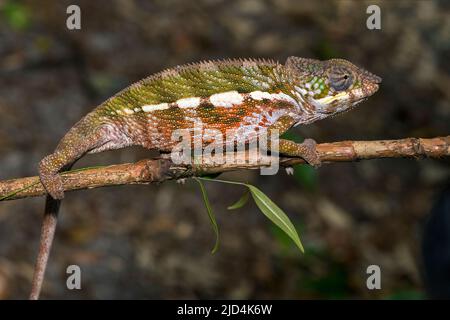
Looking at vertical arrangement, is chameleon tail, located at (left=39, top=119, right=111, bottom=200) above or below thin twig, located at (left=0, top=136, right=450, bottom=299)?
above

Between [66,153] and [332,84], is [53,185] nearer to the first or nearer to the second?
[66,153]

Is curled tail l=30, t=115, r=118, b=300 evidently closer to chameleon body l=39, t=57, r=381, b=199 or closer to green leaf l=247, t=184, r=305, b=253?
chameleon body l=39, t=57, r=381, b=199

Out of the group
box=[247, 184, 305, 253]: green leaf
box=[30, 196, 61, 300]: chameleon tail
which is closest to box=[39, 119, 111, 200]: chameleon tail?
box=[30, 196, 61, 300]: chameleon tail

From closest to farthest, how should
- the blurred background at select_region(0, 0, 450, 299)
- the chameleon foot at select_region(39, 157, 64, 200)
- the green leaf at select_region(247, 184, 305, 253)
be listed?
1. the green leaf at select_region(247, 184, 305, 253)
2. the chameleon foot at select_region(39, 157, 64, 200)
3. the blurred background at select_region(0, 0, 450, 299)

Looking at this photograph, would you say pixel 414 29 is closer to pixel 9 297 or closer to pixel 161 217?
pixel 161 217

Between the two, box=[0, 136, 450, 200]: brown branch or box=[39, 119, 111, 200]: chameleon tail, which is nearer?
box=[0, 136, 450, 200]: brown branch

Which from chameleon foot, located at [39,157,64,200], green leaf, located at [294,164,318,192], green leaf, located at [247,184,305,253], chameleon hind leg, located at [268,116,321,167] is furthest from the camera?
green leaf, located at [294,164,318,192]

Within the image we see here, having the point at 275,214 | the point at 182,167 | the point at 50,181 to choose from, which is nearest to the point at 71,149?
the point at 50,181
